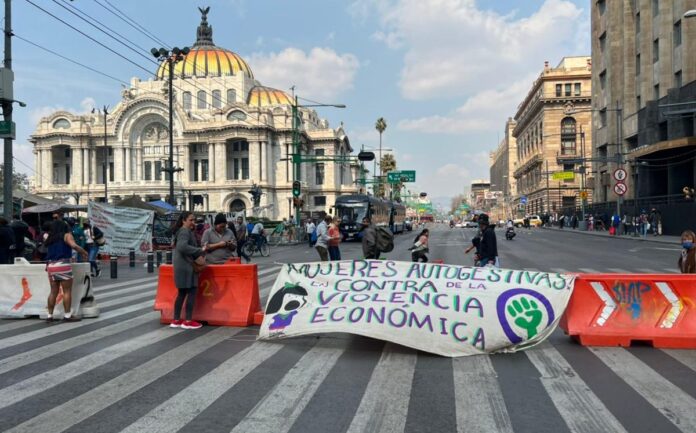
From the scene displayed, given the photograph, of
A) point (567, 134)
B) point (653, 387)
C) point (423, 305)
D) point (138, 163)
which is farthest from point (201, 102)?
point (653, 387)

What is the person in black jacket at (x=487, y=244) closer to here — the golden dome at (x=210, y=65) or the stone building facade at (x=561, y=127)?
the stone building facade at (x=561, y=127)

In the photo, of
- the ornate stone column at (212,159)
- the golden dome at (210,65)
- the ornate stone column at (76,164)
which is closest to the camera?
the ornate stone column at (212,159)

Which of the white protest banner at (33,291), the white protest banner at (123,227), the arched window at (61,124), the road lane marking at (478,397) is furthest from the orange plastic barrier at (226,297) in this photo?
the arched window at (61,124)

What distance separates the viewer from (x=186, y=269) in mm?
8273

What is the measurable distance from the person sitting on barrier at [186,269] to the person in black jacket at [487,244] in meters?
5.49

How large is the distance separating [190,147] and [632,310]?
292 ft

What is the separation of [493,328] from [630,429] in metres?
2.63

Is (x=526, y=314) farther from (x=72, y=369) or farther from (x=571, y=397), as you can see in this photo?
(x=72, y=369)

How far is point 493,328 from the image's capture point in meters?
6.91

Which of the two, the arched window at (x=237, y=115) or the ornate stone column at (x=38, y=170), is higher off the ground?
the arched window at (x=237, y=115)

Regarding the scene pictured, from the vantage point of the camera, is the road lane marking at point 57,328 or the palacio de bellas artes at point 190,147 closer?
the road lane marking at point 57,328

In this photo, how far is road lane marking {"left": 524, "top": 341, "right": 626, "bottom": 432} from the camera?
14.6ft

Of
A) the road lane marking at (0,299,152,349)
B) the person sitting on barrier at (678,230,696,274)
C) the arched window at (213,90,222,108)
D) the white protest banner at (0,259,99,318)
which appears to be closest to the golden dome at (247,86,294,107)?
the arched window at (213,90,222,108)

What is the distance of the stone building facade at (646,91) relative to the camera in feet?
131
